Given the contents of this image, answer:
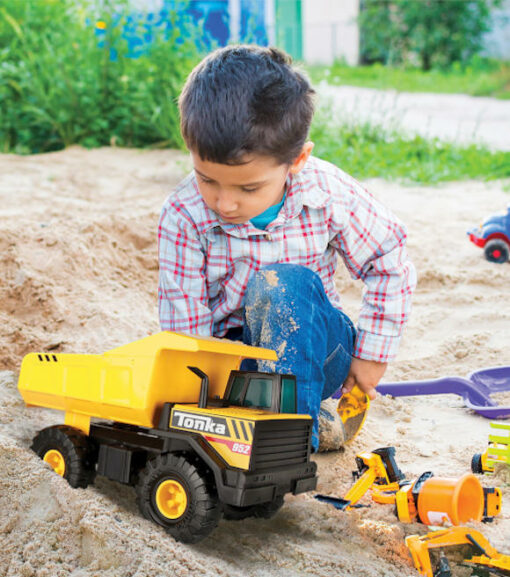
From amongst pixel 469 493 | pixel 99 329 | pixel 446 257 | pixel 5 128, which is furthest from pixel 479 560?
pixel 5 128

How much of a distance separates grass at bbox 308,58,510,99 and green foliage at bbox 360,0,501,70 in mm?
853

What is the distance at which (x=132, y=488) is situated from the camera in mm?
1858

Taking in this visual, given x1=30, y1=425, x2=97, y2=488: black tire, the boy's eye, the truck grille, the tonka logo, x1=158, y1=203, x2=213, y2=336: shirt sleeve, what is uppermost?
the boy's eye

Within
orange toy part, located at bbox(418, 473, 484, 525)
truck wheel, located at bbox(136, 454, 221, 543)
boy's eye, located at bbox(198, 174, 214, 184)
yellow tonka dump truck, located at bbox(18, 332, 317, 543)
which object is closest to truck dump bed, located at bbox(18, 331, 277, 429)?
yellow tonka dump truck, located at bbox(18, 332, 317, 543)

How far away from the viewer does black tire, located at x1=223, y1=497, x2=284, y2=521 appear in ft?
5.59

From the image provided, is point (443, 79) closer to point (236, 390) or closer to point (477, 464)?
point (477, 464)

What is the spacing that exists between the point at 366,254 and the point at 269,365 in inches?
19.1

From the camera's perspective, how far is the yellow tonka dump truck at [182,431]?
1511 mm

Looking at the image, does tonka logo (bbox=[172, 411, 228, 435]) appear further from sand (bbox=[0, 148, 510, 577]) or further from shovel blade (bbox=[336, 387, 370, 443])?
shovel blade (bbox=[336, 387, 370, 443])

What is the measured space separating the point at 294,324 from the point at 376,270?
39 centimetres

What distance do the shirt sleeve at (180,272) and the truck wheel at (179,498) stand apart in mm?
547

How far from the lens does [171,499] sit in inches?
62.4

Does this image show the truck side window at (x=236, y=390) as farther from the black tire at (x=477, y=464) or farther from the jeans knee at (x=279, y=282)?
the black tire at (x=477, y=464)

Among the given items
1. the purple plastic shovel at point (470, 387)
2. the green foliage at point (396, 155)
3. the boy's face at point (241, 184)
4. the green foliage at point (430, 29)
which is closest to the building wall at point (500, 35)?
the green foliage at point (430, 29)
